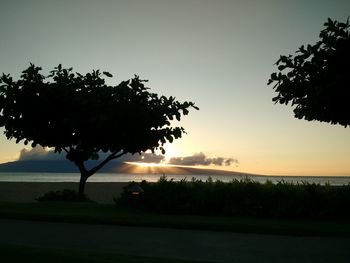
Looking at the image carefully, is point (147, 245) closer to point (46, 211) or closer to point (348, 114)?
point (46, 211)

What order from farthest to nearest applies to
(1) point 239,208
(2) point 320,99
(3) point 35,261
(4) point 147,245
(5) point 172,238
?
1. (1) point 239,208
2. (2) point 320,99
3. (5) point 172,238
4. (4) point 147,245
5. (3) point 35,261

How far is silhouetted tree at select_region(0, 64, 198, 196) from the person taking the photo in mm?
21688

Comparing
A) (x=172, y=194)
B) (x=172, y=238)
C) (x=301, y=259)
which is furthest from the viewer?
(x=172, y=194)

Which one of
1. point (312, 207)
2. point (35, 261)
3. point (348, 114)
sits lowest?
point (35, 261)

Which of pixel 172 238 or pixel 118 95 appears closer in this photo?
pixel 172 238

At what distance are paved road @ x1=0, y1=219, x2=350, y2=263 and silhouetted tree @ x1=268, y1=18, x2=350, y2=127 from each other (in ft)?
14.7

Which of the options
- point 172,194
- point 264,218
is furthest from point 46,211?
point 264,218

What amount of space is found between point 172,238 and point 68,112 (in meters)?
12.6

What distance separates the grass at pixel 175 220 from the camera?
12695 millimetres

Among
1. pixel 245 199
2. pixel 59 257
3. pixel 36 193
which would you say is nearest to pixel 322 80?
pixel 245 199

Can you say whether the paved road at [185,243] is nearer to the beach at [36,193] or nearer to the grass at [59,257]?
the grass at [59,257]

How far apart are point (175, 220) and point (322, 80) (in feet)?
20.6

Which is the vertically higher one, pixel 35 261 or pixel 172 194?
pixel 172 194

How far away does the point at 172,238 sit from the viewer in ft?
38.5
